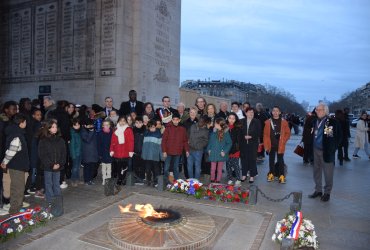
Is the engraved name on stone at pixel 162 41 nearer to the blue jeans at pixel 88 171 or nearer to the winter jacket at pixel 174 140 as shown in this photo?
the winter jacket at pixel 174 140

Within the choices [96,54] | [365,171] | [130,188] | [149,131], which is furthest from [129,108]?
[365,171]

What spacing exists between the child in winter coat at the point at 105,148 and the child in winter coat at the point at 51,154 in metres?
1.80

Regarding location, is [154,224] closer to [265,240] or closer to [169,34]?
[265,240]

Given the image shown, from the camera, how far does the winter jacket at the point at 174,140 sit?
7844 mm

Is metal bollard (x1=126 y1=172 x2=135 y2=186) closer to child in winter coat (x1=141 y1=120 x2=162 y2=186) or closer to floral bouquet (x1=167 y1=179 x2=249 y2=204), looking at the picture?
child in winter coat (x1=141 y1=120 x2=162 y2=186)

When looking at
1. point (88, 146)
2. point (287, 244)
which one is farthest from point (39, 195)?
point (287, 244)

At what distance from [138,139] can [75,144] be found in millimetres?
1580

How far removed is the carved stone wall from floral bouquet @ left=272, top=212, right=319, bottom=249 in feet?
28.2

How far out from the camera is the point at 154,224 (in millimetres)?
4863

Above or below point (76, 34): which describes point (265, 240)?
below

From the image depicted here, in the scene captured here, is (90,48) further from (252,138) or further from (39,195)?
(252,138)

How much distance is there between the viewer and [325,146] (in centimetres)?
688

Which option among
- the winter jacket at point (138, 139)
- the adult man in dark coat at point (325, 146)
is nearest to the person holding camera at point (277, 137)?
the adult man in dark coat at point (325, 146)

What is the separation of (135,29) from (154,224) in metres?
9.17
